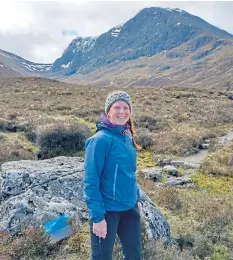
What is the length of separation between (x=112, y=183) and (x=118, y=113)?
0.75 metres

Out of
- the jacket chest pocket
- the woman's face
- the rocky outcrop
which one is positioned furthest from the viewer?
the rocky outcrop

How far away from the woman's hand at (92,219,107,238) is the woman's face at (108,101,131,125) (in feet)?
3.45

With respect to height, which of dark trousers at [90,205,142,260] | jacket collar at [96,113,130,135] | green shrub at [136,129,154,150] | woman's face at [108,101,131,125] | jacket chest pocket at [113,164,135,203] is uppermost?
woman's face at [108,101,131,125]

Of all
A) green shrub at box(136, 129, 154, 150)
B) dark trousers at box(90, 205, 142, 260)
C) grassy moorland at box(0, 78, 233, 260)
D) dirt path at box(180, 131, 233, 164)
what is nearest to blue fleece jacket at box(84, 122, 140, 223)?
dark trousers at box(90, 205, 142, 260)

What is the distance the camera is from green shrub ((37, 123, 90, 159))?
12969 mm

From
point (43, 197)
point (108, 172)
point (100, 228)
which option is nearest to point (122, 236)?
point (100, 228)

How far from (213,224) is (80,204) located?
8.52 feet

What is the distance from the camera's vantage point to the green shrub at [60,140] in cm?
1297

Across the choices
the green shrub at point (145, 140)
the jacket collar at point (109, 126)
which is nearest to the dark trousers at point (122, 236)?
the jacket collar at point (109, 126)

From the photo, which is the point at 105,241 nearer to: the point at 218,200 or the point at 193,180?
the point at 218,200

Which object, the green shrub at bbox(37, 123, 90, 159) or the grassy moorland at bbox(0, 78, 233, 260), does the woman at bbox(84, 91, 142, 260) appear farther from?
the green shrub at bbox(37, 123, 90, 159)

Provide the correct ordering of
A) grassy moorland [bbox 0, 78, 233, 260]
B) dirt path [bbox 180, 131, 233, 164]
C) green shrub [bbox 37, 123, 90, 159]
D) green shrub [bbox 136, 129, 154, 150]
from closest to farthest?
grassy moorland [bbox 0, 78, 233, 260]
green shrub [bbox 37, 123, 90, 159]
dirt path [bbox 180, 131, 233, 164]
green shrub [bbox 136, 129, 154, 150]

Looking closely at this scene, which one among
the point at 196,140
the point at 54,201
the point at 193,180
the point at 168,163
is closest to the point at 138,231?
the point at 54,201

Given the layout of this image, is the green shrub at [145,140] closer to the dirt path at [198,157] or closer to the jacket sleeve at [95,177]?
the dirt path at [198,157]
